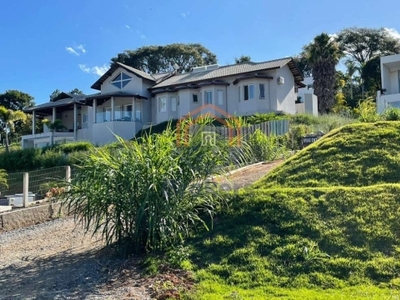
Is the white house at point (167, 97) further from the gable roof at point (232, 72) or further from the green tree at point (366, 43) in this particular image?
the green tree at point (366, 43)

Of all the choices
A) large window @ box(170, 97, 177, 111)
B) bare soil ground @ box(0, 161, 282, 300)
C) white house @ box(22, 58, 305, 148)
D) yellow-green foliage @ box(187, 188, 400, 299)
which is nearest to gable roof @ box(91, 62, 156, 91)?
white house @ box(22, 58, 305, 148)

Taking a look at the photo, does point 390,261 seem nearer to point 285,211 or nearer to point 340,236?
point 340,236

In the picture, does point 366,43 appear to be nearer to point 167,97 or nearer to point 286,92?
point 286,92

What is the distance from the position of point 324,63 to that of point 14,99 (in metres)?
47.8

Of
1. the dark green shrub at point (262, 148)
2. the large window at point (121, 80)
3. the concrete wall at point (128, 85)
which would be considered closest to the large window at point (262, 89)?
the concrete wall at point (128, 85)

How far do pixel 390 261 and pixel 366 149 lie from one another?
16.4 ft

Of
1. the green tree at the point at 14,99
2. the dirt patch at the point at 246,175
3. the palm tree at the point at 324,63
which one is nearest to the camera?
the dirt patch at the point at 246,175

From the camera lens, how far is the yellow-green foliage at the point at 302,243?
5414mm

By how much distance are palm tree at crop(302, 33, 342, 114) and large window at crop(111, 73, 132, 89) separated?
52.3ft

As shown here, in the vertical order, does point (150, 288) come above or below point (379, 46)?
below

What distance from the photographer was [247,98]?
32938 millimetres

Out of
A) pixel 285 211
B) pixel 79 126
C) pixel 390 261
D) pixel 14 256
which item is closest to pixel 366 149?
pixel 285 211

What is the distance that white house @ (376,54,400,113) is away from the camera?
2973 centimetres

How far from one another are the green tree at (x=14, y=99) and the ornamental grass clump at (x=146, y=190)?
6349cm
